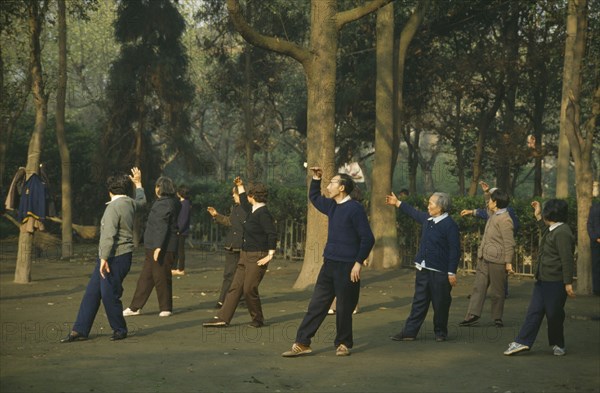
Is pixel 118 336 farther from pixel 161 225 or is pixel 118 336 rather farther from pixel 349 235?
pixel 349 235

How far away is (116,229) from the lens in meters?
11.3

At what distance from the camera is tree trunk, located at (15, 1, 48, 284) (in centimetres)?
1792

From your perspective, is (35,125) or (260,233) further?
(35,125)

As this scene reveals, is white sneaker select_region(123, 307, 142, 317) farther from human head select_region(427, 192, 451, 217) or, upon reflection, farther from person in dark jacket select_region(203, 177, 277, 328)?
human head select_region(427, 192, 451, 217)

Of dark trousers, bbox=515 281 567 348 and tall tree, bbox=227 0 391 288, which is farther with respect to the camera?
tall tree, bbox=227 0 391 288

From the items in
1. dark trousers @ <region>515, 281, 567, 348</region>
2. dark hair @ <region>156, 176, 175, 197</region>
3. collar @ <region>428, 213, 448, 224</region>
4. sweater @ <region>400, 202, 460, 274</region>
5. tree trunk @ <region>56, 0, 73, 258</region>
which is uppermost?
tree trunk @ <region>56, 0, 73, 258</region>

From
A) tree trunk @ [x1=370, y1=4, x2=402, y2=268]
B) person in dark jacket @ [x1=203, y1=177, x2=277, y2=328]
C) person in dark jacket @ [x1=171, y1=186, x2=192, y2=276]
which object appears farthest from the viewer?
tree trunk @ [x1=370, y1=4, x2=402, y2=268]

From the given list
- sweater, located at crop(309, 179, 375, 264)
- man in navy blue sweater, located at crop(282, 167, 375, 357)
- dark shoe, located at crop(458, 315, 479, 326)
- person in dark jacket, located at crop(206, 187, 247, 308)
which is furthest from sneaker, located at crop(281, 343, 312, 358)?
person in dark jacket, located at crop(206, 187, 247, 308)

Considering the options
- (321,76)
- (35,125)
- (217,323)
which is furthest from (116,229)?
(35,125)

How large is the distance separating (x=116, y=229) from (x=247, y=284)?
1.90 meters

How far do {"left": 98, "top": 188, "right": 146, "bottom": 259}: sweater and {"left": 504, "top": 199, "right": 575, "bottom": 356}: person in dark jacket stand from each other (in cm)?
441

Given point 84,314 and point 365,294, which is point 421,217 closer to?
point 84,314

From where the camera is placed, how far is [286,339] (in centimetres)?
1160

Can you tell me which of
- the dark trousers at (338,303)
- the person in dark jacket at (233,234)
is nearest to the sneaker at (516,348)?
the dark trousers at (338,303)
